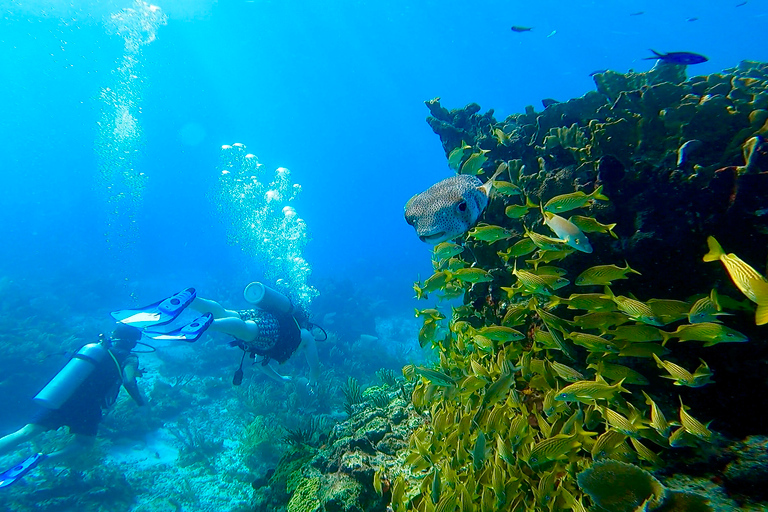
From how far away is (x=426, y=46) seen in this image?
57.6 m

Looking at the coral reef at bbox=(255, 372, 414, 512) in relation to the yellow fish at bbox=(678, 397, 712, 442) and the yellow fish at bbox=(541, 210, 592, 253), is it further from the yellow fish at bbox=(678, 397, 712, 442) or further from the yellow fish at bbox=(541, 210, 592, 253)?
the yellow fish at bbox=(541, 210, 592, 253)

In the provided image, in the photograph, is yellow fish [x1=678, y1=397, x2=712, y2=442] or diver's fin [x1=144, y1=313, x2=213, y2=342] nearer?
yellow fish [x1=678, y1=397, x2=712, y2=442]

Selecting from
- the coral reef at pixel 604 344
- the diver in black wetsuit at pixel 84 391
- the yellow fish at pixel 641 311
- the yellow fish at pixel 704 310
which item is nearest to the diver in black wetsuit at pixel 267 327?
the diver in black wetsuit at pixel 84 391

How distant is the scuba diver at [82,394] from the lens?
787cm

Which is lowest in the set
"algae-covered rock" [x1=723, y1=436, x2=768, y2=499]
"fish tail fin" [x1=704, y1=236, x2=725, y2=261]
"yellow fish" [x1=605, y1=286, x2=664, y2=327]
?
"algae-covered rock" [x1=723, y1=436, x2=768, y2=499]

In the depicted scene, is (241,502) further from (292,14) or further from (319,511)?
(292,14)

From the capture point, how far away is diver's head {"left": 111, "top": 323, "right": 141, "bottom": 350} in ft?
31.2

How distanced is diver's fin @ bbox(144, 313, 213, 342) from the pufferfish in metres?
6.08

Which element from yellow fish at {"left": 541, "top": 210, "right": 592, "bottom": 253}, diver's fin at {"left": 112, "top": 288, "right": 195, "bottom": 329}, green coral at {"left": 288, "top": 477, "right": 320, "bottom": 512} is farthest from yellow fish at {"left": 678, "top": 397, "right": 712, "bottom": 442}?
diver's fin at {"left": 112, "top": 288, "right": 195, "bottom": 329}

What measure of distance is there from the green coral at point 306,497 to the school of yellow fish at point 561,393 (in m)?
1.43

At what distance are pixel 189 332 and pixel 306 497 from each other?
4.41 m

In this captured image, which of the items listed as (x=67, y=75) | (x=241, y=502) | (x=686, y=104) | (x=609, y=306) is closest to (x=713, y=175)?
(x=686, y=104)

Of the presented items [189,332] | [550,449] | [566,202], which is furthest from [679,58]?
[189,332]

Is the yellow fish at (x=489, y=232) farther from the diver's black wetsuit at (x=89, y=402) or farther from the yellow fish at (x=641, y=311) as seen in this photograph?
the diver's black wetsuit at (x=89, y=402)
